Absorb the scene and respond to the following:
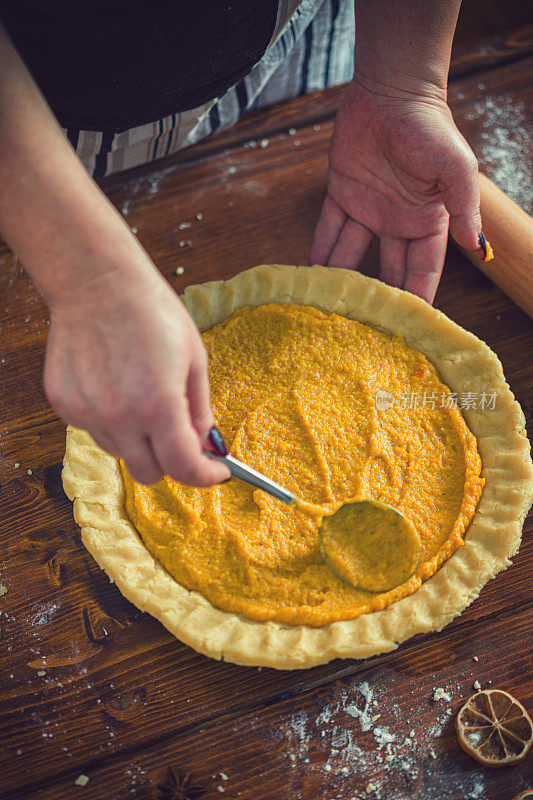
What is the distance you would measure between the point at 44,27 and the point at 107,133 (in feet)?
1.59

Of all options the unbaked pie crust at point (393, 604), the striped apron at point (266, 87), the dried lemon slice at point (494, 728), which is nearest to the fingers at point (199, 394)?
the unbaked pie crust at point (393, 604)

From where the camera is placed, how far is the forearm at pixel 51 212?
1281 mm

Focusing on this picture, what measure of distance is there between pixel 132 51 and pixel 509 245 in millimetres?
1312

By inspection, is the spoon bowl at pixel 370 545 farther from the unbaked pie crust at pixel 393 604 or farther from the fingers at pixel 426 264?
the fingers at pixel 426 264

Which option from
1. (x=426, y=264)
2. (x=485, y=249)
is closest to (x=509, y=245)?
(x=485, y=249)

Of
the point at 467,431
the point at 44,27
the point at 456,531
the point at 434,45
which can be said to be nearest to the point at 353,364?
the point at 467,431

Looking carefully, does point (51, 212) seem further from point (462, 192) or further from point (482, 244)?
point (482, 244)

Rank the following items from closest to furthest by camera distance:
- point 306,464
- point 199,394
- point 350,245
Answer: point 199,394, point 306,464, point 350,245

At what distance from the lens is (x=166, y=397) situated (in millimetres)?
1230

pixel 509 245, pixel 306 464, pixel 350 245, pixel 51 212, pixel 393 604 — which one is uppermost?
pixel 51 212

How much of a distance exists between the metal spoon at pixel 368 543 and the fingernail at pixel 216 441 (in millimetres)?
337

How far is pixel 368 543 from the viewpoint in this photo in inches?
68.2

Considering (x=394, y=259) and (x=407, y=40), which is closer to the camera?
(x=407, y=40)

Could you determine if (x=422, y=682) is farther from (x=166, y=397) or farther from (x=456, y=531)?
(x=166, y=397)
